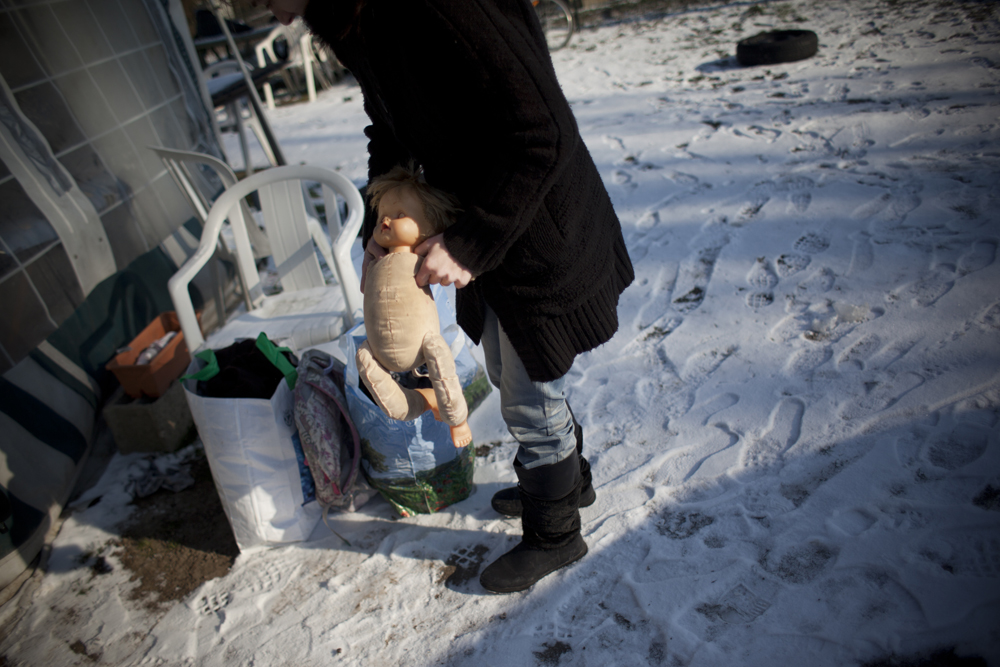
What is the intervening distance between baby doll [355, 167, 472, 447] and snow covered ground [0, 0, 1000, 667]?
2.74 feet

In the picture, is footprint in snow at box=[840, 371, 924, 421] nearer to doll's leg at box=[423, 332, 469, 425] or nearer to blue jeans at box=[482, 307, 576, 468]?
blue jeans at box=[482, 307, 576, 468]

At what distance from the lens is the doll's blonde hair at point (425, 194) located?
1.14 m

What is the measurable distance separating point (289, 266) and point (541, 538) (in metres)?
1.79

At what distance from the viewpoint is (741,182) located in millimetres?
3441

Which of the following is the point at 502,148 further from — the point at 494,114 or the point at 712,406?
the point at 712,406

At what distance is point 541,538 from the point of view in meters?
1.63

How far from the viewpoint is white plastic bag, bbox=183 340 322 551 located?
1.76 meters

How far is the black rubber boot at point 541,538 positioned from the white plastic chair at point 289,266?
42.3 inches

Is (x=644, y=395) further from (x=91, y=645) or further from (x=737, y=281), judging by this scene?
(x=91, y=645)

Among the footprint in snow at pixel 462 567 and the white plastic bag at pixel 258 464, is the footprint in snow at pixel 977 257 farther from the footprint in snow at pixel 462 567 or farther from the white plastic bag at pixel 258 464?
the white plastic bag at pixel 258 464

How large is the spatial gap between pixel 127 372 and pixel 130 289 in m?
→ 0.68

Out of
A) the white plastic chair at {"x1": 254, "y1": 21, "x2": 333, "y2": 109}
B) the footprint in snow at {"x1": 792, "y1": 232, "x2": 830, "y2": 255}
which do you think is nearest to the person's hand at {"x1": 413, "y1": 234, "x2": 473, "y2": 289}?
the footprint in snow at {"x1": 792, "y1": 232, "x2": 830, "y2": 255}

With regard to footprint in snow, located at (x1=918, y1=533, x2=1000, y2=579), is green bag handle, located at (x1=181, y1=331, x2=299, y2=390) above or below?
above

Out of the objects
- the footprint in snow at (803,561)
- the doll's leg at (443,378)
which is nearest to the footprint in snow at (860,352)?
the footprint in snow at (803,561)
